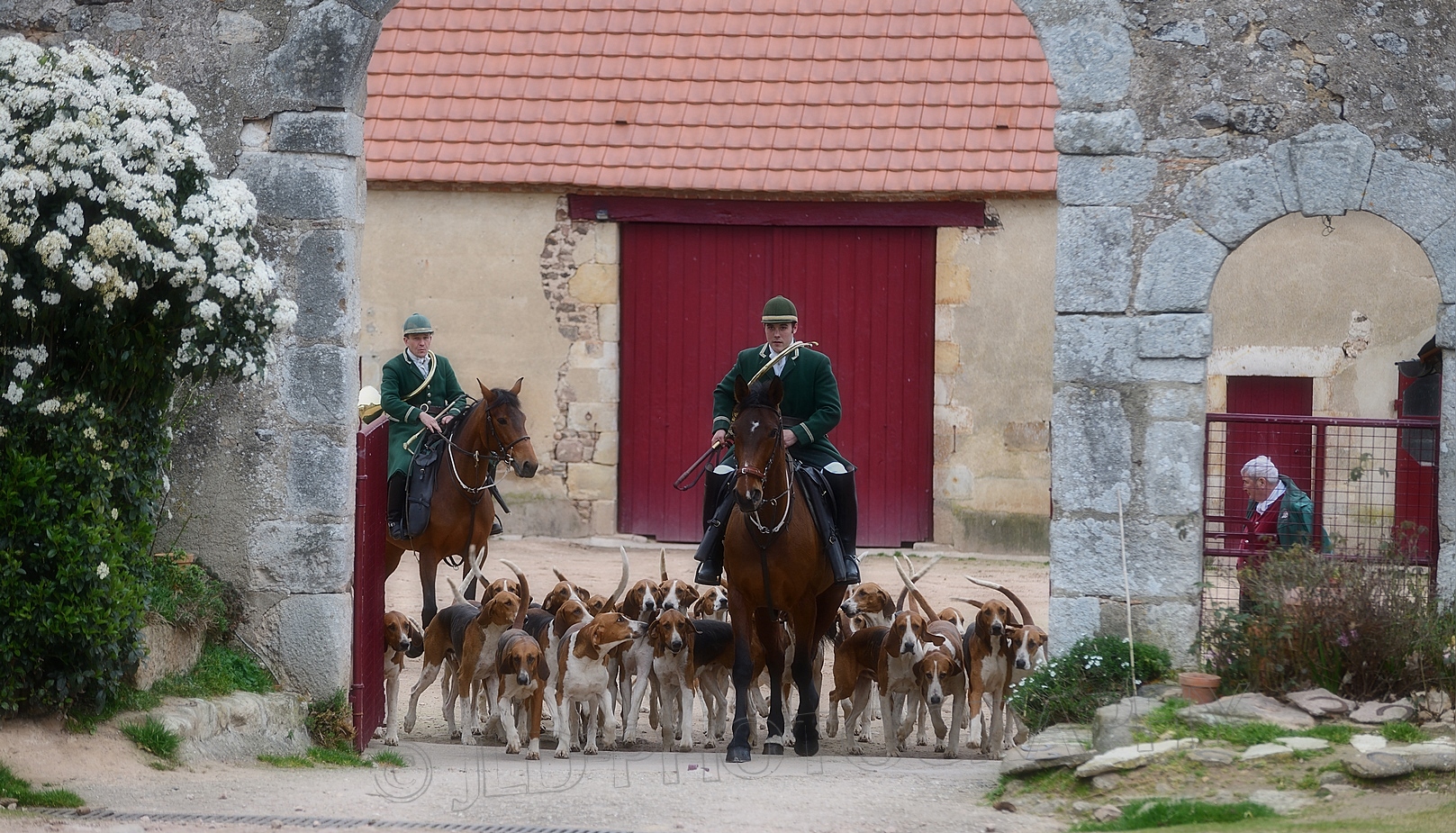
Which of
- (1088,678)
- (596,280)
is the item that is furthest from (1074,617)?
(596,280)

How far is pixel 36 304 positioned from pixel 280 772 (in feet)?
6.42

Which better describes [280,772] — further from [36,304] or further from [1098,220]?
[1098,220]

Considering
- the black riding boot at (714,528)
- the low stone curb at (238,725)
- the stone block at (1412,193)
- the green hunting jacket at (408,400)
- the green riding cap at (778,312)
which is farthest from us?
the green hunting jacket at (408,400)

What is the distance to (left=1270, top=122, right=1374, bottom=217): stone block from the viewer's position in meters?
6.77

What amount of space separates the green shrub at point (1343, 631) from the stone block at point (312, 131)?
407 cm

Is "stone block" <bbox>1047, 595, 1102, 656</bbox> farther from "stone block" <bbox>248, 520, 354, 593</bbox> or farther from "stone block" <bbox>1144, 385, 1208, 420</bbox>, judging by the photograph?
"stone block" <bbox>248, 520, 354, 593</bbox>

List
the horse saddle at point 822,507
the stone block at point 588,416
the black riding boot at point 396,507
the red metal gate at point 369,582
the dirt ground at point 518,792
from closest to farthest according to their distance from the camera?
the dirt ground at point 518,792, the red metal gate at point 369,582, the horse saddle at point 822,507, the black riding boot at point 396,507, the stone block at point 588,416

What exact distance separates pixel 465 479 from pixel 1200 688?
13.6ft

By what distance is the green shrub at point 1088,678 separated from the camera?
678 centimetres

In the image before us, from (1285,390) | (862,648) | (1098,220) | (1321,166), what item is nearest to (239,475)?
(862,648)

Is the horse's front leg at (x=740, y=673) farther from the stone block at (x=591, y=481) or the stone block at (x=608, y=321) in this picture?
the stone block at (x=608, y=321)

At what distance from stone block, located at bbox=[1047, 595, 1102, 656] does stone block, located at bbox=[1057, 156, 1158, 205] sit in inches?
65.1

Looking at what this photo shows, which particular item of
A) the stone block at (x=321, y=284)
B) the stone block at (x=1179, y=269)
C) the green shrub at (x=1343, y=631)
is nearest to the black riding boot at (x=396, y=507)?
the stone block at (x=321, y=284)

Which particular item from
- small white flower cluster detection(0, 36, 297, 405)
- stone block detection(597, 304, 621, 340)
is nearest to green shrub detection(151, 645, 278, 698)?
small white flower cluster detection(0, 36, 297, 405)
